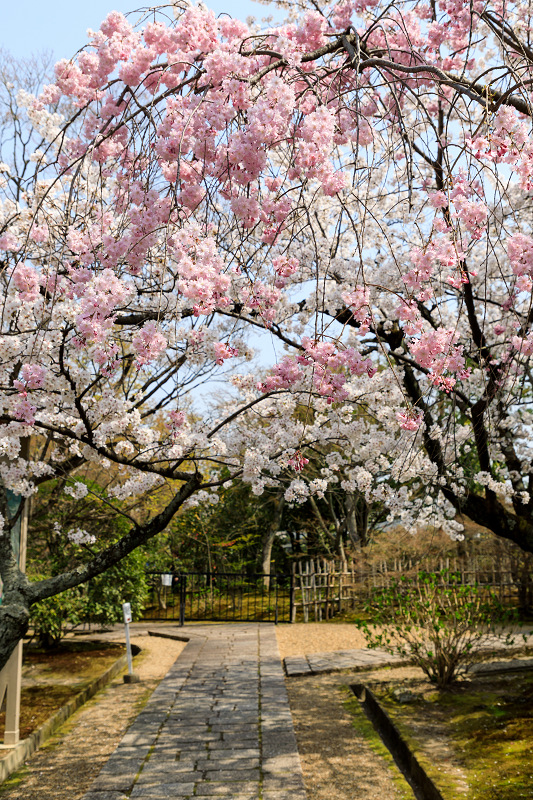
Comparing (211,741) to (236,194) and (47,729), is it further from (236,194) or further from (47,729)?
(236,194)

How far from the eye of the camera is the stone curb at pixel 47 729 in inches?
196

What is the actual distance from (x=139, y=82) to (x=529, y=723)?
5435 mm

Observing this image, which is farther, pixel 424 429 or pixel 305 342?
pixel 424 429

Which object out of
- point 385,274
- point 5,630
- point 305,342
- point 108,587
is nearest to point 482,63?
point 385,274

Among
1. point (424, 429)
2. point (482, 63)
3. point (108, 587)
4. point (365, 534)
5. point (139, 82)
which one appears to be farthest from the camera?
point (365, 534)

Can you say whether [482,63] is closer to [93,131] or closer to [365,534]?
[93,131]

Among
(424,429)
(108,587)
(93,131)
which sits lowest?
(108,587)

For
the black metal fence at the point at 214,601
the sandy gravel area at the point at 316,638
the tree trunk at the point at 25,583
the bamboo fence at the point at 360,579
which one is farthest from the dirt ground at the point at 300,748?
the black metal fence at the point at 214,601

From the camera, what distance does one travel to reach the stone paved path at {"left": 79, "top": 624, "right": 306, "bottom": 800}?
4.42 m

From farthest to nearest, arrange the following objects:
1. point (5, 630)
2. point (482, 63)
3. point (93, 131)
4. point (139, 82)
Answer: point (482, 63) < point (5, 630) < point (93, 131) < point (139, 82)

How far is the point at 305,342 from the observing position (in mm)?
3480

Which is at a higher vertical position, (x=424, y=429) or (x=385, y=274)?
(x=385, y=274)

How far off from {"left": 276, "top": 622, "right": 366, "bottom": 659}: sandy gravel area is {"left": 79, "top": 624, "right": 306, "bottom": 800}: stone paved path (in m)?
1.12

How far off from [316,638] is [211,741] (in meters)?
5.15
